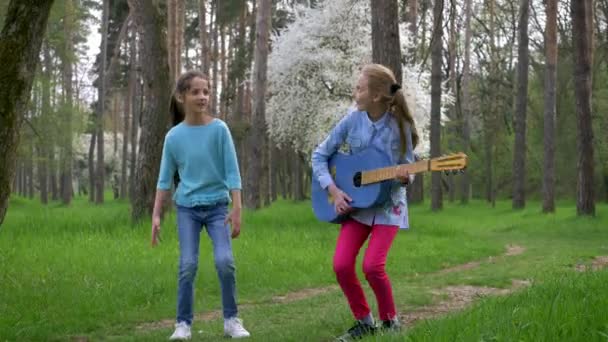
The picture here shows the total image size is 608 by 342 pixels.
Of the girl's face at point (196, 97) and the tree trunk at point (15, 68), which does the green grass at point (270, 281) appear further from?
the girl's face at point (196, 97)

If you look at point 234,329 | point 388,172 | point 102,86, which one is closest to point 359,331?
point 234,329

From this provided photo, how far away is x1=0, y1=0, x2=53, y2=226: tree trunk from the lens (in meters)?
5.87

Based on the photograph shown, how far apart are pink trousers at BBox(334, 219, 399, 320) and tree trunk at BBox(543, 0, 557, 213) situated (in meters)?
21.0

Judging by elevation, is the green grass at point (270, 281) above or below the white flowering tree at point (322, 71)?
below

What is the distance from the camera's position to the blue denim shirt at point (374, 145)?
17.0 feet

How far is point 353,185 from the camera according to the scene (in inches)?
206

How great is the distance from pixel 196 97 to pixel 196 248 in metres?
1.13

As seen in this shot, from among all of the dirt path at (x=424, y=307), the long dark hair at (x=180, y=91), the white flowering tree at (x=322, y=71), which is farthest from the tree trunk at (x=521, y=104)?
the long dark hair at (x=180, y=91)

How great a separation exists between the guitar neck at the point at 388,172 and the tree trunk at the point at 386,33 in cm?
841

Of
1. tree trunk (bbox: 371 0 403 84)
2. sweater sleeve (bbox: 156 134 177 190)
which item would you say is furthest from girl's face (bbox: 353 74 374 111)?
tree trunk (bbox: 371 0 403 84)

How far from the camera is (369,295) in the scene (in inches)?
307

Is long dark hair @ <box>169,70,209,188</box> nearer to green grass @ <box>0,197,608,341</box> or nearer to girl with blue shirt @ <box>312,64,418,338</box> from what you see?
girl with blue shirt @ <box>312,64,418,338</box>

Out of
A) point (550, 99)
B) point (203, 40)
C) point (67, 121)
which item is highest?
point (203, 40)

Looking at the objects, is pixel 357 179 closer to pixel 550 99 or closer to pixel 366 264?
pixel 366 264
